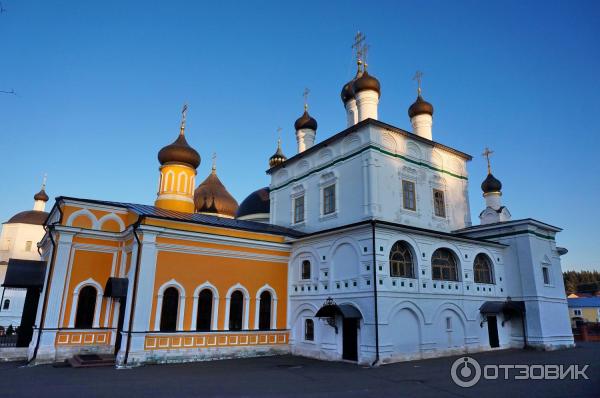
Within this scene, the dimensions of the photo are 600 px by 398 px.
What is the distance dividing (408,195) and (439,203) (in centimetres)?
209

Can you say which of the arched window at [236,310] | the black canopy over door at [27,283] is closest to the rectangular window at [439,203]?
the arched window at [236,310]

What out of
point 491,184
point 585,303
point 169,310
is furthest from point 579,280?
point 169,310

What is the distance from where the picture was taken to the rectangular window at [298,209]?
1831 centimetres

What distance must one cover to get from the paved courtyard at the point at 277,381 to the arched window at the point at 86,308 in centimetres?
Answer: 195

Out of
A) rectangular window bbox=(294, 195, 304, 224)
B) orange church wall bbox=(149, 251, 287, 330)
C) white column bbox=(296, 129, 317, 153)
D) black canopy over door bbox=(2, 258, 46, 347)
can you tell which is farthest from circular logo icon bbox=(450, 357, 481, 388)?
black canopy over door bbox=(2, 258, 46, 347)

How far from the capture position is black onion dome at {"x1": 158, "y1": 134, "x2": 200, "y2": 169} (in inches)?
709

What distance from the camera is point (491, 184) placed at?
20.2 meters

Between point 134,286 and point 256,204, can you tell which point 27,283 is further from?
point 256,204

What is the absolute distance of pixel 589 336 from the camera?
2111 centimetres

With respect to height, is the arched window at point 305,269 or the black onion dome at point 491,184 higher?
the black onion dome at point 491,184

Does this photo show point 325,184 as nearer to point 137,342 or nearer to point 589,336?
point 137,342

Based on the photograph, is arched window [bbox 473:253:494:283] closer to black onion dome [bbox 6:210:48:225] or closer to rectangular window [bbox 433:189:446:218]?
rectangular window [bbox 433:189:446:218]

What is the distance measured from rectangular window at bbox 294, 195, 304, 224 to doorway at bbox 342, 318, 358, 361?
6222mm

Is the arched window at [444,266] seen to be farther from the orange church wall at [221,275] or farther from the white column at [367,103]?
the white column at [367,103]
